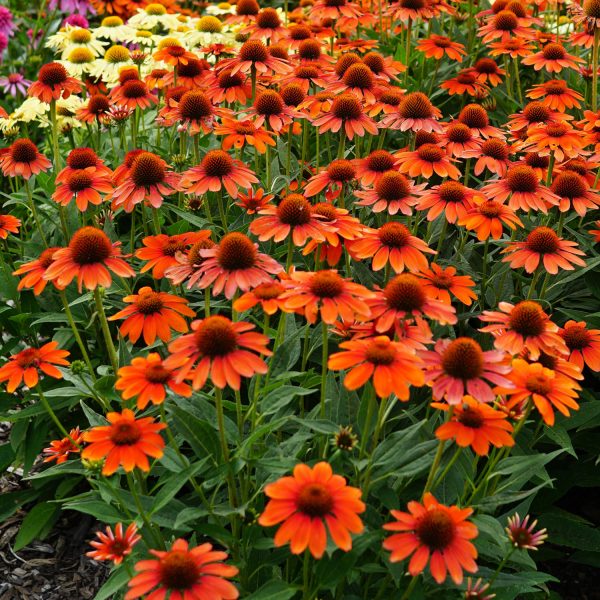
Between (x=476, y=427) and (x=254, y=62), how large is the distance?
2043 millimetres

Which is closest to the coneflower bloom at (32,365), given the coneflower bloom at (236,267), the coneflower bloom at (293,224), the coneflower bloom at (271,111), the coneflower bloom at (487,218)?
the coneflower bloom at (236,267)

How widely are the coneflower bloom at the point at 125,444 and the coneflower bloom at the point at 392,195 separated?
3.68ft

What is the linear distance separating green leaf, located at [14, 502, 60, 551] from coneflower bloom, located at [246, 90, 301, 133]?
1607 mm

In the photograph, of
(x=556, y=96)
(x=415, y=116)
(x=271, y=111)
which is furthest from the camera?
(x=556, y=96)

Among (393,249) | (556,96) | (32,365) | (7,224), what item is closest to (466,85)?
(556,96)

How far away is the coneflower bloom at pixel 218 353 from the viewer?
65.1 inches

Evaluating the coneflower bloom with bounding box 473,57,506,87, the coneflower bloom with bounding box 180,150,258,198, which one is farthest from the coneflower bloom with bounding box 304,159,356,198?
the coneflower bloom with bounding box 473,57,506,87

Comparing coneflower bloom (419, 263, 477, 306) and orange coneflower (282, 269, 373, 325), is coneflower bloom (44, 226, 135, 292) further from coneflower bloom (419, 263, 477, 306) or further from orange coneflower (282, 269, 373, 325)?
coneflower bloom (419, 263, 477, 306)

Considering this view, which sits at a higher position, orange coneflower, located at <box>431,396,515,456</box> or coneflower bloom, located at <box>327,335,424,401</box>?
coneflower bloom, located at <box>327,335,424,401</box>

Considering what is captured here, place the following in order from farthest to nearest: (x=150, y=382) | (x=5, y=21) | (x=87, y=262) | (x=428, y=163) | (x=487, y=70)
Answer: (x=5, y=21) → (x=487, y=70) → (x=428, y=163) → (x=87, y=262) → (x=150, y=382)

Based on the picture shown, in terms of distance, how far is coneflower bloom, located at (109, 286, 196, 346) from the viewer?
205cm

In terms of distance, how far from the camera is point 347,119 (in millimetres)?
2848

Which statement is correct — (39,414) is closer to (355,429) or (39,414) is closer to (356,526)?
(355,429)

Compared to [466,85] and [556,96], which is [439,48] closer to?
[466,85]
